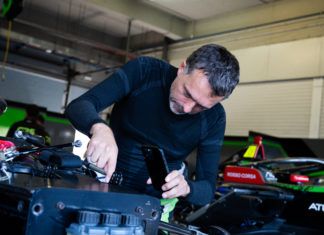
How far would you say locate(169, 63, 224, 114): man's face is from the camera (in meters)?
1.70

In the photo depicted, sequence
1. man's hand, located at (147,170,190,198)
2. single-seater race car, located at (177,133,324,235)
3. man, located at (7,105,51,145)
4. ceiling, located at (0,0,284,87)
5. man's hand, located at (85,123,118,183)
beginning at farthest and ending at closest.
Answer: ceiling, located at (0,0,284,87) < man, located at (7,105,51,145) < single-seater race car, located at (177,133,324,235) < man's hand, located at (147,170,190,198) < man's hand, located at (85,123,118,183)

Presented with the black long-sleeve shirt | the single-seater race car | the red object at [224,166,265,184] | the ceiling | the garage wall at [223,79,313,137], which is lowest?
the single-seater race car

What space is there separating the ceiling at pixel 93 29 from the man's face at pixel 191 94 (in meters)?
8.01

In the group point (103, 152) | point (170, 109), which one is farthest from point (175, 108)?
point (103, 152)

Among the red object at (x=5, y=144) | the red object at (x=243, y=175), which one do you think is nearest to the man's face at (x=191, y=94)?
the red object at (x=5, y=144)

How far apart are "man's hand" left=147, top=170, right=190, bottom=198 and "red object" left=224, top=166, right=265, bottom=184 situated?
206 centimetres

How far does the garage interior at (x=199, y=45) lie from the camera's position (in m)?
8.62

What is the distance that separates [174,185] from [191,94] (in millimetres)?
432

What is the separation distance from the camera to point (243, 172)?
11.9ft

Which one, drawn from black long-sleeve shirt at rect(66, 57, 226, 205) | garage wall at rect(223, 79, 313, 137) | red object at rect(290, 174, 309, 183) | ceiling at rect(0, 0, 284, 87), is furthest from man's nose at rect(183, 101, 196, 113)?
ceiling at rect(0, 0, 284, 87)

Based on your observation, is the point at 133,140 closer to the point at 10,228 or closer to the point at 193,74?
the point at 193,74

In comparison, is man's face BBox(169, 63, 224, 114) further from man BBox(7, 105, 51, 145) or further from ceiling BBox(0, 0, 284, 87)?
ceiling BBox(0, 0, 284, 87)

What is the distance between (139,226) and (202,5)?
9281 millimetres

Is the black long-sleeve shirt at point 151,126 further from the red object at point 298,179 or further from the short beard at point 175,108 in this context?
the red object at point 298,179
